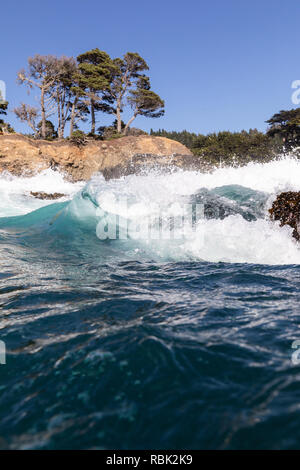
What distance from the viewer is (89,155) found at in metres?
24.7

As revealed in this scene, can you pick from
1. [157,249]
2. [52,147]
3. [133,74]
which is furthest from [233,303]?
[133,74]

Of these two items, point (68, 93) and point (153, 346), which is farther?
point (68, 93)

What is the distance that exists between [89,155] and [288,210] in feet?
69.7

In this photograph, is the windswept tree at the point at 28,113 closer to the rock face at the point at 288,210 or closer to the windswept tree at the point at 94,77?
the windswept tree at the point at 94,77

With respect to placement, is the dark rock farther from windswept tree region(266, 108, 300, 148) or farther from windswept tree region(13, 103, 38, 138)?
windswept tree region(266, 108, 300, 148)

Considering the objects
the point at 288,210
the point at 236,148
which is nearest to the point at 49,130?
the point at 236,148

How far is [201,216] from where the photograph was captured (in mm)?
6199

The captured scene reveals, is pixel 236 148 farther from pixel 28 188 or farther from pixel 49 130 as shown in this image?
pixel 28 188

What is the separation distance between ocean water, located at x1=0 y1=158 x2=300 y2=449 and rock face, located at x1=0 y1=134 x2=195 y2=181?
1903 centimetres

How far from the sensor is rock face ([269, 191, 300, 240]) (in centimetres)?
529

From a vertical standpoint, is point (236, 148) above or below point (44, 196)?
above

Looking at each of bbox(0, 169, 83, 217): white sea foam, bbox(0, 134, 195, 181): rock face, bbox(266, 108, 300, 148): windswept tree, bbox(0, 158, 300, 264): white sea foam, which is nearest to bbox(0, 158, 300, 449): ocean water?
bbox(0, 158, 300, 264): white sea foam
